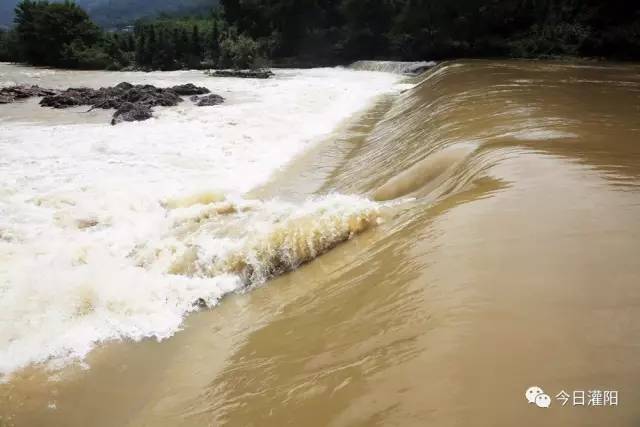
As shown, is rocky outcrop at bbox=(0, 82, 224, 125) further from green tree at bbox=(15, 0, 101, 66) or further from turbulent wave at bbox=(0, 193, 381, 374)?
green tree at bbox=(15, 0, 101, 66)

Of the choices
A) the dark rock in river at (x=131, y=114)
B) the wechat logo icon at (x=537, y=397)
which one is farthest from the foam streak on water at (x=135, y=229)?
the wechat logo icon at (x=537, y=397)

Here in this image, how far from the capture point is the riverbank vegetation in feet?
77.9

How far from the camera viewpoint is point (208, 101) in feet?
51.3

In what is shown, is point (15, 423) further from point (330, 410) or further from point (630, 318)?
point (630, 318)

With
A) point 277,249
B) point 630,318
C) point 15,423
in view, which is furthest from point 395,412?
point 277,249

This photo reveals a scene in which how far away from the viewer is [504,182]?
170 inches

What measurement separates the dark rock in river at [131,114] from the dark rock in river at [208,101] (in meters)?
2.12

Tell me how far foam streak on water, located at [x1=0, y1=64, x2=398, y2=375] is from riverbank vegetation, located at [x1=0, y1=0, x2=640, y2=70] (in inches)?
768

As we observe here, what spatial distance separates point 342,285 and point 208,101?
13.2m

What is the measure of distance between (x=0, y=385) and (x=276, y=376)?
71.3 inches

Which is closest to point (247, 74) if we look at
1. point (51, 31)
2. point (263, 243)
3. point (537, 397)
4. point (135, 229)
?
point (51, 31)

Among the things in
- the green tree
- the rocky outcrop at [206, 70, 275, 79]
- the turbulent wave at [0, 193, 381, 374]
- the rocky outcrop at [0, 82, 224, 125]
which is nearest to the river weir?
the turbulent wave at [0, 193, 381, 374]

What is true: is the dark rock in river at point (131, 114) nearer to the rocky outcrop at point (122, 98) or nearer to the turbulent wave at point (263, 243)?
the rocky outcrop at point (122, 98)

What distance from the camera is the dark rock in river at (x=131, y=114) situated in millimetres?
12391
